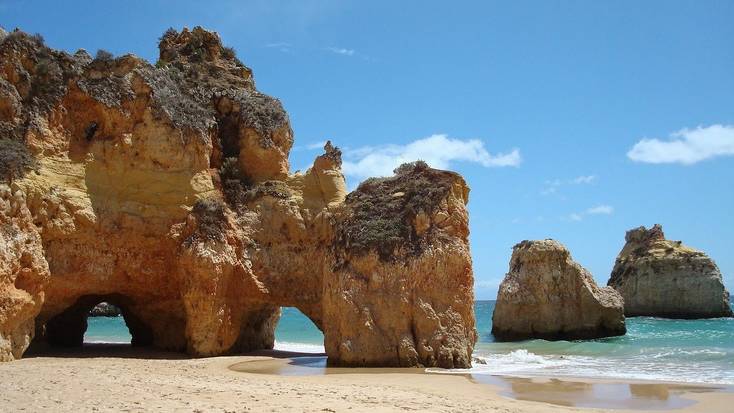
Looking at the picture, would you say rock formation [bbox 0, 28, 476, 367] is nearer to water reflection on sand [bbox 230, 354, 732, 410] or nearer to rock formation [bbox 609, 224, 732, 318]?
water reflection on sand [bbox 230, 354, 732, 410]

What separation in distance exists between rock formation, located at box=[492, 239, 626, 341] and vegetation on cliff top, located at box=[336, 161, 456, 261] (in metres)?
16.4

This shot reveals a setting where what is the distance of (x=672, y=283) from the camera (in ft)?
168

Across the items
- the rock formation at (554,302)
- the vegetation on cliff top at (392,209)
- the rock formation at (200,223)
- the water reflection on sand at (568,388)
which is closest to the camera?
the water reflection on sand at (568,388)

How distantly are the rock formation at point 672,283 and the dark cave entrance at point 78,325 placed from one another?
42.8 metres

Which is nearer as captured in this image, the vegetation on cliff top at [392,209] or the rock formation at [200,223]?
the rock formation at [200,223]

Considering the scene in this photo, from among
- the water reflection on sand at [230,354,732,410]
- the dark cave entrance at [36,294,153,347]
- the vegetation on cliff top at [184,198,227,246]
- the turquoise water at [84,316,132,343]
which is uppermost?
the vegetation on cliff top at [184,198,227,246]

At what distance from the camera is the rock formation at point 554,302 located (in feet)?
107

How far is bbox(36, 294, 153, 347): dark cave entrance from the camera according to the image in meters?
20.6

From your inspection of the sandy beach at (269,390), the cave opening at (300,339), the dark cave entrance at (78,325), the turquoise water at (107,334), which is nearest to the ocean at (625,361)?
the sandy beach at (269,390)

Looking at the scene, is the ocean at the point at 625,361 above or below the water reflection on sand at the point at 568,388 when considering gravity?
above

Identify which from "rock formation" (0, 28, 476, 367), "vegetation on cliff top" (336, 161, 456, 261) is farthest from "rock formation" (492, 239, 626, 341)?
"vegetation on cliff top" (336, 161, 456, 261)

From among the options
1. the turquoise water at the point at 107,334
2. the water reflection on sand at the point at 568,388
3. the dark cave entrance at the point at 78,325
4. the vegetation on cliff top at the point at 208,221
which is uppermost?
the vegetation on cliff top at the point at 208,221

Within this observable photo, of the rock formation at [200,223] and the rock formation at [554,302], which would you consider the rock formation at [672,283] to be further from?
the rock formation at [200,223]

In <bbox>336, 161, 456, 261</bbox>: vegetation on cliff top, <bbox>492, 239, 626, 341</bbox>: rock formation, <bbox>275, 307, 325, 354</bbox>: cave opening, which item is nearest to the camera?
<bbox>336, 161, 456, 261</bbox>: vegetation on cliff top
